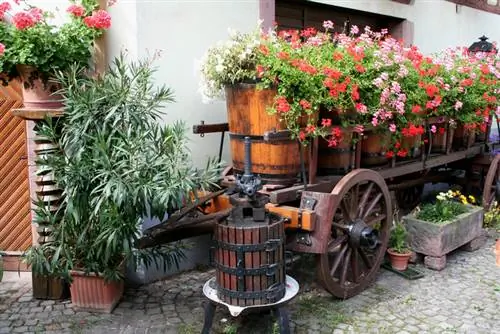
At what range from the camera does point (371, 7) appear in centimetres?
698

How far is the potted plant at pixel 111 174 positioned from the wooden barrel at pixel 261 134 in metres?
0.37

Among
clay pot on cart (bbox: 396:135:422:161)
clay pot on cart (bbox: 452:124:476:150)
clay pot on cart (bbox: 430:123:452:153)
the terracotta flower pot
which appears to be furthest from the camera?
clay pot on cart (bbox: 452:124:476:150)

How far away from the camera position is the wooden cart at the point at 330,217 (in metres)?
3.76

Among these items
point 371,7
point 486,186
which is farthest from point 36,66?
point 486,186

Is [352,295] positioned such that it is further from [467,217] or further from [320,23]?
[320,23]

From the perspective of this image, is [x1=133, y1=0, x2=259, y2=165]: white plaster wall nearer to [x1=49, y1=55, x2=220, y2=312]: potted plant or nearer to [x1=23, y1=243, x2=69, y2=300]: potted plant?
[x1=49, y1=55, x2=220, y2=312]: potted plant

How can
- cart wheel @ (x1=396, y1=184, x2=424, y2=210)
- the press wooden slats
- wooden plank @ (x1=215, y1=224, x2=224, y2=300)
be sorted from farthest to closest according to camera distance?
cart wheel @ (x1=396, y1=184, x2=424, y2=210) → the press wooden slats → wooden plank @ (x1=215, y1=224, x2=224, y2=300)

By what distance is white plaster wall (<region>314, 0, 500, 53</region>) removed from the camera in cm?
718

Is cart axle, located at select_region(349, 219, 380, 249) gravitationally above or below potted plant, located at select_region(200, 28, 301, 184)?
below

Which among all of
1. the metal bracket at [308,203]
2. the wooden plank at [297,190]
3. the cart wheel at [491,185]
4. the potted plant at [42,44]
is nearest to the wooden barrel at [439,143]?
the cart wheel at [491,185]

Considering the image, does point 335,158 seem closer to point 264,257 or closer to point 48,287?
point 264,257

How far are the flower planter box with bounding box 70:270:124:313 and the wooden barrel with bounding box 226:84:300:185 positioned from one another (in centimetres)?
145

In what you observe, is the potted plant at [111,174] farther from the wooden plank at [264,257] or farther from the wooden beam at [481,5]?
the wooden beam at [481,5]

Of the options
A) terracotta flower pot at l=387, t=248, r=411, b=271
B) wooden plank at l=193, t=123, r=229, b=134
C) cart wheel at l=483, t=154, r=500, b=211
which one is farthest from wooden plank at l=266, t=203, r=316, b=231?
cart wheel at l=483, t=154, r=500, b=211
